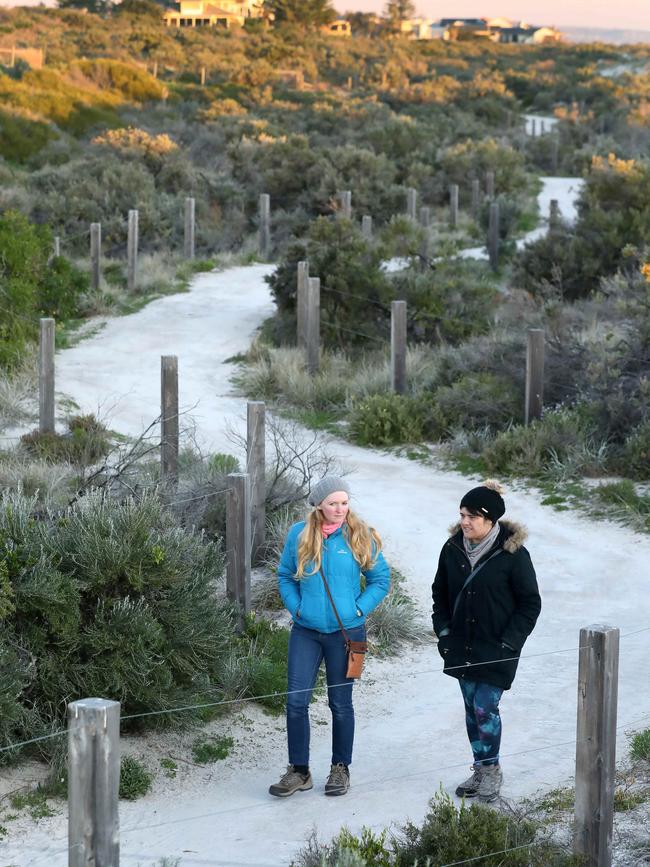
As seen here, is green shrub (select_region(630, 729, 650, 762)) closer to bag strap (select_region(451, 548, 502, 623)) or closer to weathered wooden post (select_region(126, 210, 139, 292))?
bag strap (select_region(451, 548, 502, 623))

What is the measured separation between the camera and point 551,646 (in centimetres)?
864

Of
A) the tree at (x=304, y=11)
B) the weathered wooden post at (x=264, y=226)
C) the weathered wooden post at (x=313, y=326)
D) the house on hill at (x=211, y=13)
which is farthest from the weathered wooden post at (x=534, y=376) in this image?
the house on hill at (x=211, y=13)

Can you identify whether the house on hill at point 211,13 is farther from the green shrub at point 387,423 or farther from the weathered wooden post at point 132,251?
the green shrub at point 387,423

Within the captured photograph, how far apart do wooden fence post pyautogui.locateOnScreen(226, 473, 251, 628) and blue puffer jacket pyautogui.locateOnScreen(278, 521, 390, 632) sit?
74.3 inches

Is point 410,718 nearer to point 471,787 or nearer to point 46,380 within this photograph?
point 471,787

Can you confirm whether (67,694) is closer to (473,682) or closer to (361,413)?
(473,682)

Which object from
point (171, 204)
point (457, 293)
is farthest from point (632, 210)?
point (171, 204)

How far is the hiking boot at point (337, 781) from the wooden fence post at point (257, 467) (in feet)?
11.7

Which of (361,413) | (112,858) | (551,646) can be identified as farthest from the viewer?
(361,413)

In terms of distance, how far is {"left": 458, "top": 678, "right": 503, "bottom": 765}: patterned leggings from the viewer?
20.1ft

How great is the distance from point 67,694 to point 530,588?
7.63 ft

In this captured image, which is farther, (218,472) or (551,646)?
(218,472)

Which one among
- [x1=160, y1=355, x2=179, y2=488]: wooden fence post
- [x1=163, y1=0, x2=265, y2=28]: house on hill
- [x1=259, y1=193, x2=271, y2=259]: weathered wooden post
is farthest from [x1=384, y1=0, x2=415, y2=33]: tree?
[x1=160, y1=355, x2=179, y2=488]: wooden fence post

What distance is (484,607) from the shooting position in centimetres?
597
